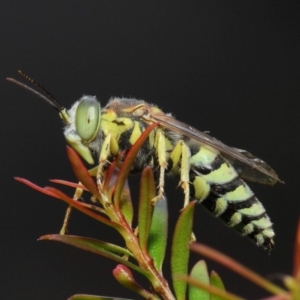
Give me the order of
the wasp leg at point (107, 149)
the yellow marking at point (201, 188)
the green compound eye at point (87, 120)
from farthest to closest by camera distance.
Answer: the yellow marking at point (201, 188) < the green compound eye at point (87, 120) < the wasp leg at point (107, 149)

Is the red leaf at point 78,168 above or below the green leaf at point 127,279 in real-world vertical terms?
above

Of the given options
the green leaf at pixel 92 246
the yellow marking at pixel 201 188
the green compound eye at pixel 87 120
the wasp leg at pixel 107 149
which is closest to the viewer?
the green leaf at pixel 92 246

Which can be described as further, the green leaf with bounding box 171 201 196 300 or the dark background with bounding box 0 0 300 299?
the dark background with bounding box 0 0 300 299

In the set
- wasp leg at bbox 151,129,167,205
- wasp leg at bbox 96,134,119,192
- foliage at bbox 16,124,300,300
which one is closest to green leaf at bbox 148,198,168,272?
foliage at bbox 16,124,300,300

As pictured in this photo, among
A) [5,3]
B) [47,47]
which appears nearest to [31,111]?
[47,47]

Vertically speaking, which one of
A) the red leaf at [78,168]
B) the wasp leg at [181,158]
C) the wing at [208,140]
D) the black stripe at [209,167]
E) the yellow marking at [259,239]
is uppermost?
the wing at [208,140]

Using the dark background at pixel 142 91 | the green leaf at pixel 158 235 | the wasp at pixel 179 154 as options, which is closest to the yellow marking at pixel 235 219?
the wasp at pixel 179 154

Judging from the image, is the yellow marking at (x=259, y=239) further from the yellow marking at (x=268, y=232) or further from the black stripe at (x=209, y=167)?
the black stripe at (x=209, y=167)

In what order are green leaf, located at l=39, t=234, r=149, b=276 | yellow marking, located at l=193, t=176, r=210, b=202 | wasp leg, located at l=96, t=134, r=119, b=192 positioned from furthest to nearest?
yellow marking, located at l=193, t=176, r=210, b=202 < wasp leg, located at l=96, t=134, r=119, b=192 < green leaf, located at l=39, t=234, r=149, b=276

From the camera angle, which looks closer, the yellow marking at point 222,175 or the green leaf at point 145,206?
the green leaf at point 145,206

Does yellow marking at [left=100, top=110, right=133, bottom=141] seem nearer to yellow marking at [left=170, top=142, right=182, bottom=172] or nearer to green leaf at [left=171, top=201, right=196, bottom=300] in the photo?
yellow marking at [left=170, top=142, right=182, bottom=172]
